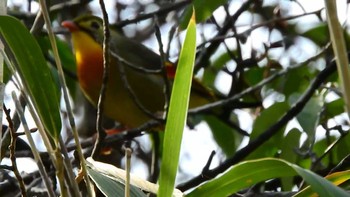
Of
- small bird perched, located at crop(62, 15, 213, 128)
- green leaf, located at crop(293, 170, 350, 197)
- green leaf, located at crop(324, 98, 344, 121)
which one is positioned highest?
green leaf, located at crop(293, 170, 350, 197)

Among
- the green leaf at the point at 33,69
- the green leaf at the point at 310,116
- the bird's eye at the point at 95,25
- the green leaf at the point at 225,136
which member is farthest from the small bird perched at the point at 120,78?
the green leaf at the point at 33,69

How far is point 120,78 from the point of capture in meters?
4.06

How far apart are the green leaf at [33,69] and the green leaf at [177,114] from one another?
0.69 ft

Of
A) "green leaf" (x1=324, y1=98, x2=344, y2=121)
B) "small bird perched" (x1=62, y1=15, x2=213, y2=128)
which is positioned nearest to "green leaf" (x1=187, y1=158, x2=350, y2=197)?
"green leaf" (x1=324, y1=98, x2=344, y2=121)

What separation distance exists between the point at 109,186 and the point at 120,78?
2.73 m

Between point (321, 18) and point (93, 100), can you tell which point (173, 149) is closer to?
point (321, 18)

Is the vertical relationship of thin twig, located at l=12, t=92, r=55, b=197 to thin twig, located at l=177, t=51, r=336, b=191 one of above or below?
above

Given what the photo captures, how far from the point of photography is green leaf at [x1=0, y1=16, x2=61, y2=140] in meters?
1.40

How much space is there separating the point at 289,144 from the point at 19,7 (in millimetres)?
2448

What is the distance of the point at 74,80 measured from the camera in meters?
4.01

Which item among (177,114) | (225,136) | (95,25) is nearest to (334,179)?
(177,114)

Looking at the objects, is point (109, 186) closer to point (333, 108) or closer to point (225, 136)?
point (333, 108)

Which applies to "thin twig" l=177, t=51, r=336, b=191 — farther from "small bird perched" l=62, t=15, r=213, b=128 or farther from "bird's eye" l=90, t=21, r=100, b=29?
"bird's eye" l=90, t=21, r=100, b=29

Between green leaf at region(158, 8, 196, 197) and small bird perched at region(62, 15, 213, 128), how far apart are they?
2.58 metres
